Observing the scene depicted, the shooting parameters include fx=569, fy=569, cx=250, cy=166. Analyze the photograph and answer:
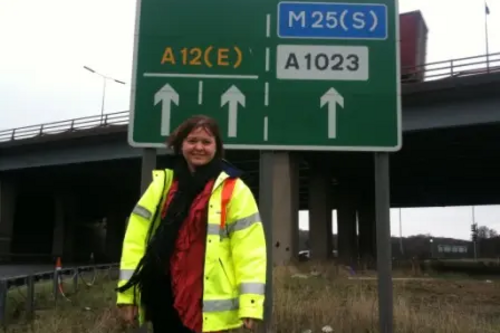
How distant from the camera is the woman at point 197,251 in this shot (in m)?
3.00

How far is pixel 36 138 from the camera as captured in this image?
3488 centimetres

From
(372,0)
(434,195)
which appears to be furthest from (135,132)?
(434,195)

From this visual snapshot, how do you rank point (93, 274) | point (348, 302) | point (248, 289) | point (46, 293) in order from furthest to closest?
point (93, 274) → point (46, 293) → point (348, 302) → point (248, 289)

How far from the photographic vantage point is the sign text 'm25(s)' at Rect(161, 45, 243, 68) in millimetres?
5195

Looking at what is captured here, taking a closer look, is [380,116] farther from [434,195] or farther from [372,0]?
[434,195]

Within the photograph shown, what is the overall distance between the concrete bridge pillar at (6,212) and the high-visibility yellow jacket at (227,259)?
3737cm

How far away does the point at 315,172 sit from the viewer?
109 feet

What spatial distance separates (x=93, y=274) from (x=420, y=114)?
14848mm

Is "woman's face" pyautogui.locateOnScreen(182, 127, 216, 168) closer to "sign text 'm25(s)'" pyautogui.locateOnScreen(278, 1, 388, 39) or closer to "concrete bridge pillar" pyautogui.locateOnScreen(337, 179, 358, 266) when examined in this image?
"sign text 'm25(s)'" pyautogui.locateOnScreen(278, 1, 388, 39)

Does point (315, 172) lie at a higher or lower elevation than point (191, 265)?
higher

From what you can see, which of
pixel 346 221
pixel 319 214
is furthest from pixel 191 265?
pixel 346 221

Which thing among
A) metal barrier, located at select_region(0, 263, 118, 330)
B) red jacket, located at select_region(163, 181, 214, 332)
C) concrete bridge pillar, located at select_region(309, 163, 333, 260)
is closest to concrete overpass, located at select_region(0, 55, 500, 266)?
concrete bridge pillar, located at select_region(309, 163, 333, 260)

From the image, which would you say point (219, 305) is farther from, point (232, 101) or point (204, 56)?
point (204, 56)

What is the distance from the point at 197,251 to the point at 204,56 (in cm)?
262
